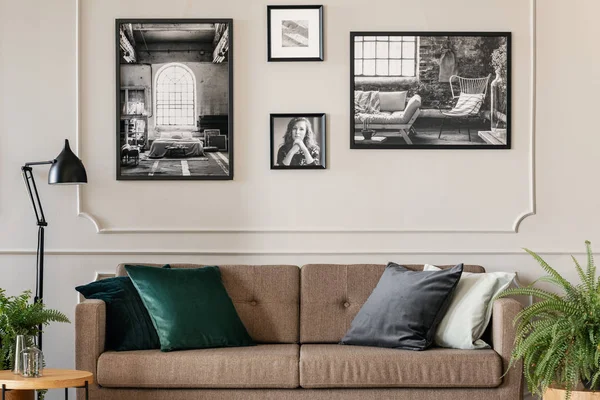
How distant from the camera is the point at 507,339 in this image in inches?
141

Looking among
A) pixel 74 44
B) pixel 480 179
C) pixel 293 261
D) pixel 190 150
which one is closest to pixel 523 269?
pixel 480 179

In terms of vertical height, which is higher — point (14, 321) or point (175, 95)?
point (175, 95)

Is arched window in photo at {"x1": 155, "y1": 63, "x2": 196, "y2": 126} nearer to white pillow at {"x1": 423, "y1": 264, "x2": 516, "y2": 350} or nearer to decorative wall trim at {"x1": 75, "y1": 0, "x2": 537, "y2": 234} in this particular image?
decorative wall trim at {"x1": 75, "y1": 0, "x2": 537, "y2": 234}

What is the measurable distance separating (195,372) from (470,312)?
1.30 meters

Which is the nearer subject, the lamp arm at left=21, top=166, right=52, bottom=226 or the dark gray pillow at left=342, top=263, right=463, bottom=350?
the dark gray pillow at left=342, top=263, right=463, bottom=350

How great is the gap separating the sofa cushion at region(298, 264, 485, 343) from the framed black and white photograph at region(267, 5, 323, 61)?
1.20m

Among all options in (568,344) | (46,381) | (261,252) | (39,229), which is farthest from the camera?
(261,252)

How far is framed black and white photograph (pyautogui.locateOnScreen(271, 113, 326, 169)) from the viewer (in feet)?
14.6

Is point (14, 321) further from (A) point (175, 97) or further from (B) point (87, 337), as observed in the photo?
(A) point (175, 97)

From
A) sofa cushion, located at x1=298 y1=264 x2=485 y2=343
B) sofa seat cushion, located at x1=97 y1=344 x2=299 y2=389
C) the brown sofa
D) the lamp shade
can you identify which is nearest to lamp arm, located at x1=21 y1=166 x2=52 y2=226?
the lamp shade

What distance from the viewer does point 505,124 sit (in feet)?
14.6

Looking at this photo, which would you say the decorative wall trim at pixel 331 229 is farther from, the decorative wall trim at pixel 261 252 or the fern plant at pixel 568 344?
the fern plant at pixel 568 344

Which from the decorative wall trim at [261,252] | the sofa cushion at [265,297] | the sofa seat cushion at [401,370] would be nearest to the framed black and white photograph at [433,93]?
the decorative wall trim at [261,252]

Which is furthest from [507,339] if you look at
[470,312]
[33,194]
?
[33,194]
